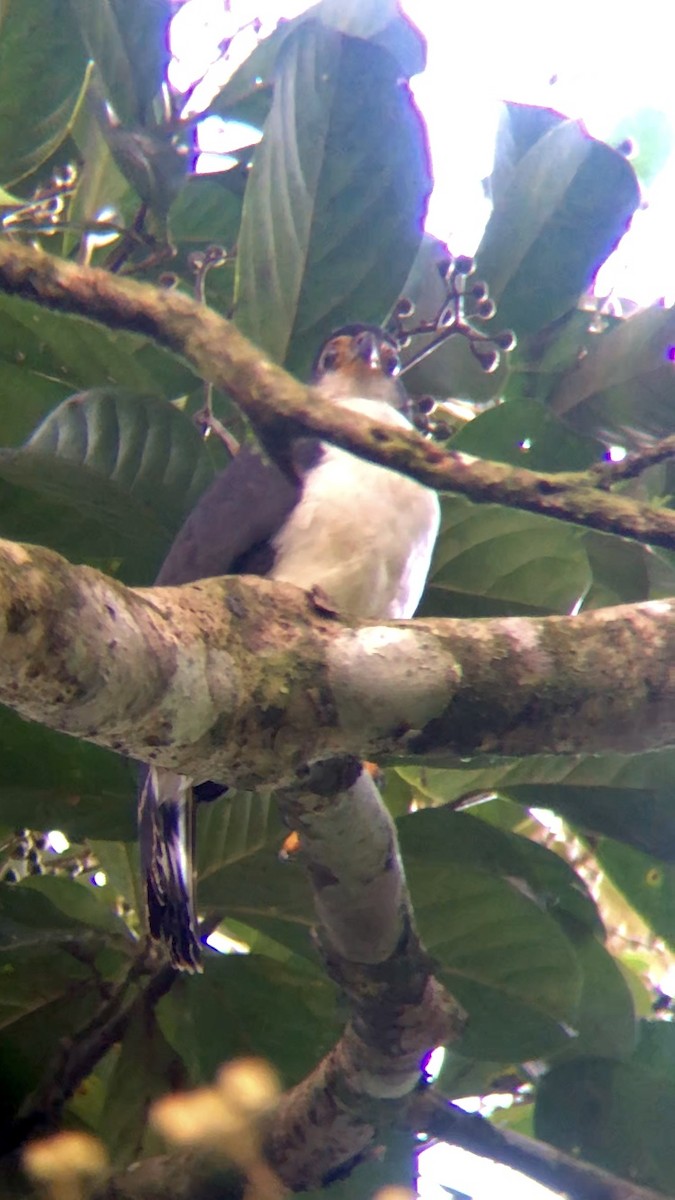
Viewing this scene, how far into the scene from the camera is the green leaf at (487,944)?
53.0 inches

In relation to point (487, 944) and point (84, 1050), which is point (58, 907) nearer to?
point (84, 1050)

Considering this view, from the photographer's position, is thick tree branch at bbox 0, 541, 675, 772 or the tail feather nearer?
thick tree branch at bbox 0, 541, 675, 772

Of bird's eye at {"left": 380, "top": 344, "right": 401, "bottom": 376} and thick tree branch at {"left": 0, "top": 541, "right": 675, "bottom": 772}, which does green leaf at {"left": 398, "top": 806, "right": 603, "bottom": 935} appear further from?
bird's eye at {"left": 380, "top": 344, "right": 401, "bottom": 376}

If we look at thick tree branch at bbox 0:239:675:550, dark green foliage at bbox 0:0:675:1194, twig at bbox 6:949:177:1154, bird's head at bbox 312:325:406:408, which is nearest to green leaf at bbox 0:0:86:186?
dark green foliage at bbox 0:0:675:1194

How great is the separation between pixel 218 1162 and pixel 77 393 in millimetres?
810

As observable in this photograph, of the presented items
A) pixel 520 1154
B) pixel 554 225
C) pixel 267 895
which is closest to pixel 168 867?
pixel 267 895

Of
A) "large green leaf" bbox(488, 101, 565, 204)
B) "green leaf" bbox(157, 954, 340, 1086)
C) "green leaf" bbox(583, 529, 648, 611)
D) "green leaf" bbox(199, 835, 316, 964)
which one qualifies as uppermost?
"large green leaf" bbox(488, 101, 565, 204)

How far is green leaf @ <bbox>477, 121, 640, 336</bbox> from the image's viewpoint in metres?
1.68

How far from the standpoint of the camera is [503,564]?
1475mm

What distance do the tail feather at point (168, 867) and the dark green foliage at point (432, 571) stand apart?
0.17 feet

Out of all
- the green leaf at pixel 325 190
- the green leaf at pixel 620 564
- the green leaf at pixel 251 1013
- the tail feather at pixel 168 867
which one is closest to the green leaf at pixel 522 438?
the green leaf at pixel 620 564

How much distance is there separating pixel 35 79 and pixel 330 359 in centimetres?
59

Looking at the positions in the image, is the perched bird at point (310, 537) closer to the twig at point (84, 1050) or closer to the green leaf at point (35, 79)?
the twig at point (84, 1050)

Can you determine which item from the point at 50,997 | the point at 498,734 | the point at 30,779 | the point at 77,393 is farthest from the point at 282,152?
the point at 50,997
